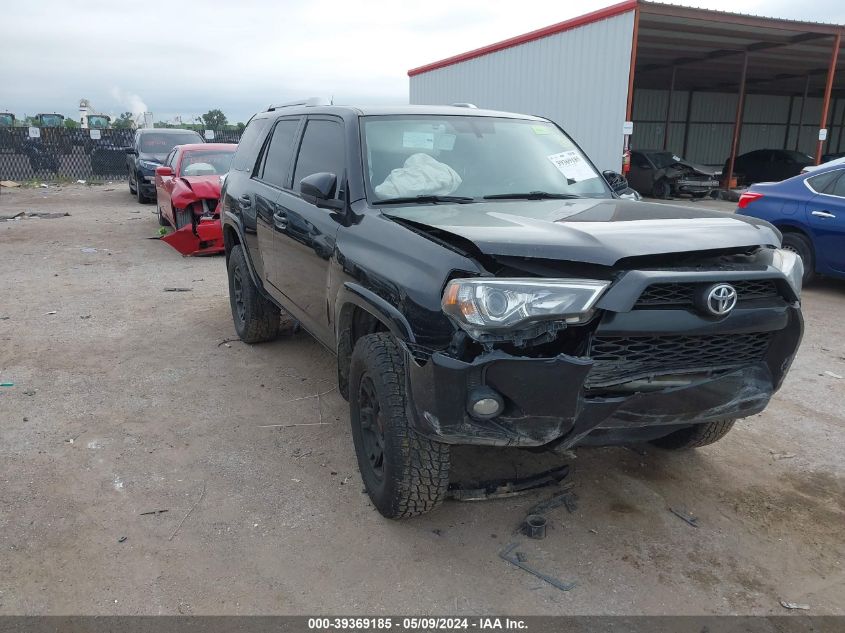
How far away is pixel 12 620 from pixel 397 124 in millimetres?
2976

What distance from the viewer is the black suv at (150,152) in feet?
53.2

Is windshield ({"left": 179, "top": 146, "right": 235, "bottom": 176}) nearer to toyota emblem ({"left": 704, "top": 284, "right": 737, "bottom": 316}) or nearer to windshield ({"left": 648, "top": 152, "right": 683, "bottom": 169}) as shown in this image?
toyota emblem ({"left": 704, "top": 284, "right": 737, "bottom": 316})

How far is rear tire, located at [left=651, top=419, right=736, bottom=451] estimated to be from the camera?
3551mm

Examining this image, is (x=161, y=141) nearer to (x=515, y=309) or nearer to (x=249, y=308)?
(x=249, y=308)

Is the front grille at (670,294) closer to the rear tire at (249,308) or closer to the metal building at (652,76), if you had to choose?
the rear tire at (249,308)

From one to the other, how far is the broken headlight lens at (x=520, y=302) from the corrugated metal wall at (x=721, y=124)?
27.2 meters

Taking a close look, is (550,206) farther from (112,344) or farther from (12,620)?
(112,344)

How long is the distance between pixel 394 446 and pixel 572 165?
2.30 m

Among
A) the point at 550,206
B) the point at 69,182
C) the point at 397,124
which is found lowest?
the point at 69,182

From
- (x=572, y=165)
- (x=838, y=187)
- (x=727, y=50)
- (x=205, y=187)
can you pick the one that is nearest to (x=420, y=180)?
(x=572, y=165)

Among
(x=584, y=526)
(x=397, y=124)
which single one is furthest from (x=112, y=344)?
(x=584, y=526)

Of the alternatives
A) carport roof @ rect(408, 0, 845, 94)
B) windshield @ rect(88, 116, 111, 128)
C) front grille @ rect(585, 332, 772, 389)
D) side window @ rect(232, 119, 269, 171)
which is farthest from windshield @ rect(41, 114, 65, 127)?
front grille @ rect(585, 332, 772, 389)

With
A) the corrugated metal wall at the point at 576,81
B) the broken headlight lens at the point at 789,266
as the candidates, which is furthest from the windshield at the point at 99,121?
the broken headlight lens at the point at 789,266

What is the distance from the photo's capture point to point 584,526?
3117 millimetres
